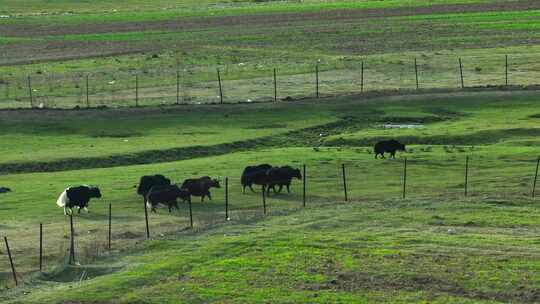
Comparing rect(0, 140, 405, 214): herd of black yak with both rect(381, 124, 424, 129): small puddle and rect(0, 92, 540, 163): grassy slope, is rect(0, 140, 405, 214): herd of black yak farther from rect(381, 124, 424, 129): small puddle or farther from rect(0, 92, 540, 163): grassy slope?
rect(381, 124, 424, 129): small puddle

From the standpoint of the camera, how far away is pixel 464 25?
4596 inches

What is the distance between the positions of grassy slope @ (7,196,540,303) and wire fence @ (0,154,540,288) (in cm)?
140

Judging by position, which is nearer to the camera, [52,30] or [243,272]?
[243,272]

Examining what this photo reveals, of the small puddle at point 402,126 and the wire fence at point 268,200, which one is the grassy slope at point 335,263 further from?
the small puddle at point 402,126

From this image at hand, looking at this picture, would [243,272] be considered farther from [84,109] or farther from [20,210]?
[84,109]

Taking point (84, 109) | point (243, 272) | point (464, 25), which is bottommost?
point (243, 272)

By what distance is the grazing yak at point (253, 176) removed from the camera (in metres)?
46.3

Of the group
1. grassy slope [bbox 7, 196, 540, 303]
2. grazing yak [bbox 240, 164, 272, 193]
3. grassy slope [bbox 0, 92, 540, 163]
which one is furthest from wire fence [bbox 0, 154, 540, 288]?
grassy slope [bbox 0, 92, 540, 163]

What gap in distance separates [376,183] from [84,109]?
22.2 m

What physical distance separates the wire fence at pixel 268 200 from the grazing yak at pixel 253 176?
1.48ft

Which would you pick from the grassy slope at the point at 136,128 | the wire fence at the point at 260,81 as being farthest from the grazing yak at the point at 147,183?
Result: the wire fence at the point at 260,81

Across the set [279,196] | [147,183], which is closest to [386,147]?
[279,196]

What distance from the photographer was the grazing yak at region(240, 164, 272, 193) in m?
46.3

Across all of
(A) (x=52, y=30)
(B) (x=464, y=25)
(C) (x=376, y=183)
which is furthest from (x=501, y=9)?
(C) (x=376, y=183)
